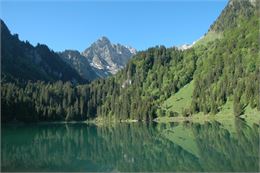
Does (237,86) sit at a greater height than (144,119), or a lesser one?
greater

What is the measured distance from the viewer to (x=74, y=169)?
40844 millimetres

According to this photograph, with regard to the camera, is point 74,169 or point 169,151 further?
point 169,151

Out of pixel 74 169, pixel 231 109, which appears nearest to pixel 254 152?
pixel 74 169

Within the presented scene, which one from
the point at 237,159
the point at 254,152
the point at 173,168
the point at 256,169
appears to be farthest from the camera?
the point at 254,152

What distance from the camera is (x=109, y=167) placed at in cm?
4338

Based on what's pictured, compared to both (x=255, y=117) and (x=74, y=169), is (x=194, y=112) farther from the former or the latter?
(x=74, y=169)

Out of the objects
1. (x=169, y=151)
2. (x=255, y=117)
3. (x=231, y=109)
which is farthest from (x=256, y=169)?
(x=231, y=109)

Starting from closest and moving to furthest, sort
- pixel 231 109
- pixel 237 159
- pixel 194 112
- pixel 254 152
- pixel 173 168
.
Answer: pixel 173 168
pixel 237 159
pixel 254 152
pixel 231 109
pixel 194 112

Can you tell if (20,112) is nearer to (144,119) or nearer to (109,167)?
(144,119)

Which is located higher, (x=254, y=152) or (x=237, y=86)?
(x=237, y=86)

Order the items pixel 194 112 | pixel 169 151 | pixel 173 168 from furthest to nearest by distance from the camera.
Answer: pixel 194 112 < pixel 169 151 < pixel 173 168

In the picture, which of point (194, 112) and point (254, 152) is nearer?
point (254, 152)

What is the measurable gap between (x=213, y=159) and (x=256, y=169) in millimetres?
9204

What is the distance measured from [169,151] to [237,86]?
426 feet
